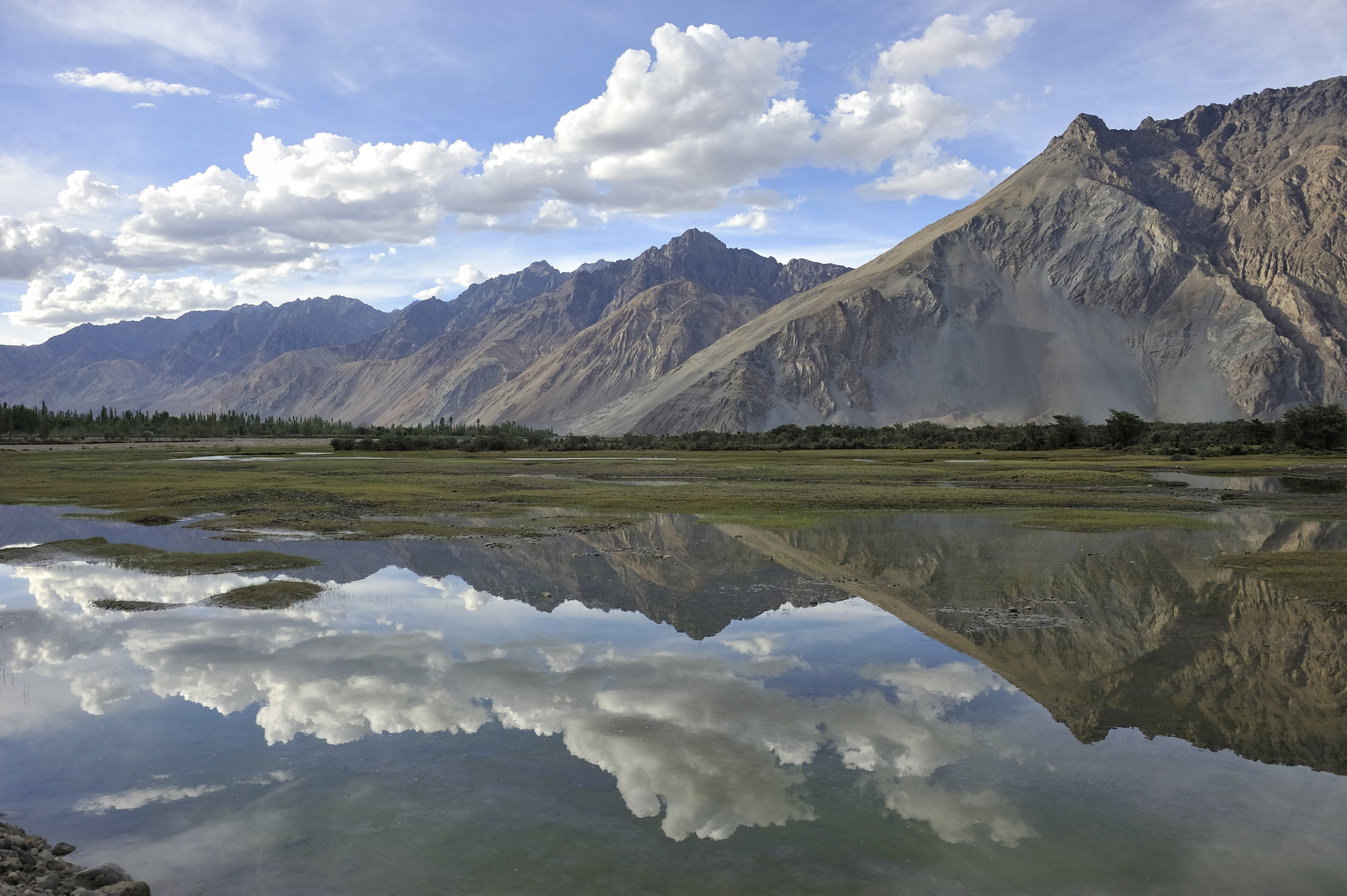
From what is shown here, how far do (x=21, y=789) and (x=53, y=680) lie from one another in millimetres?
4616

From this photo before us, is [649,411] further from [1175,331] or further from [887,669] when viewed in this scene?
[887,669]

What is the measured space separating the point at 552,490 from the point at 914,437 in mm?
80458

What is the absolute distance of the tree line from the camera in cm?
8531

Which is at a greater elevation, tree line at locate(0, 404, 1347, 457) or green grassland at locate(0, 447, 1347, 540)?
tree line at locate(0, 404, 1347, 457)

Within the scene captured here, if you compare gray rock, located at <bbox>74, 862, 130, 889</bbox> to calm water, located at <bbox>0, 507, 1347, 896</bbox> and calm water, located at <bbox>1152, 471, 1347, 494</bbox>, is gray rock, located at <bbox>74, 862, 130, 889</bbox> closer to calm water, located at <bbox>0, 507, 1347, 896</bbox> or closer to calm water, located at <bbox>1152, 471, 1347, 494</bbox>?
calm water, located at <bbox>0, 507, 1347, 896</bbox>

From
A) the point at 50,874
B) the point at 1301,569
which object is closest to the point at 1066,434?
the point at 1301,569

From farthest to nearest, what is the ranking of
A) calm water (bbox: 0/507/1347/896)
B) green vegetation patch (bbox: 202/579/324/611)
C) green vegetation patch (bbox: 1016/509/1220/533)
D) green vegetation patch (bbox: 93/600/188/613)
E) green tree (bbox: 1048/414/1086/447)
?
1. green tree (bbox: 1048/414/1086/447)
2. green vegetation patch (bbox: 1016/509/1220/533)
3. green vegetation patch (bbox: 202/579/324/611)
4. green vegetation patch (bbox: 93/600/188/613)
5. calm water (bbox: 0/507/1347/896)

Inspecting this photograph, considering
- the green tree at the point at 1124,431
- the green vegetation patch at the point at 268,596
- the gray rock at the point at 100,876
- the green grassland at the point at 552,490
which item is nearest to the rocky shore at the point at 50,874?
the gray rock at the point at 100,876

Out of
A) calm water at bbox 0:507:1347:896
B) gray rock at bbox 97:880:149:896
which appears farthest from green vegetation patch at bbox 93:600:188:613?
gray rock at bbox 97:880:149:896

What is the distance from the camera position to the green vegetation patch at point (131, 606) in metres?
18.2

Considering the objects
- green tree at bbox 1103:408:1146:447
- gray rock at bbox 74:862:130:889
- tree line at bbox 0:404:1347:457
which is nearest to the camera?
gray rock at bbox 74:862:130:889

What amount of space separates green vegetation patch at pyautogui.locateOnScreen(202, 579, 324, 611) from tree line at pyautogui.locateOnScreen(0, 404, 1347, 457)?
81.6 m

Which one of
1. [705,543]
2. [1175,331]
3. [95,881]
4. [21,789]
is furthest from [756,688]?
[1175,331]

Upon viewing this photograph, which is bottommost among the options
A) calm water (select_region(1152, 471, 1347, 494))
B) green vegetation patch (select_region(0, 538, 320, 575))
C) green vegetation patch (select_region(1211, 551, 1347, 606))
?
calm water (select_region(1152, 471, 1347, 494))
